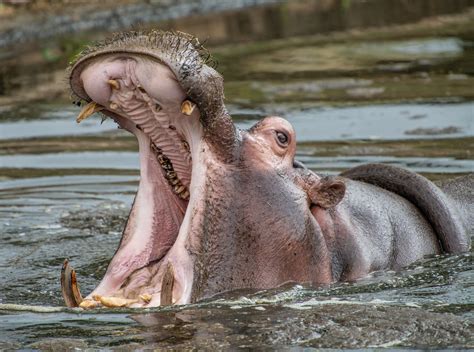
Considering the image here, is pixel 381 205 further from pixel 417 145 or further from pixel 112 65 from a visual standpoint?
pixel 417 145

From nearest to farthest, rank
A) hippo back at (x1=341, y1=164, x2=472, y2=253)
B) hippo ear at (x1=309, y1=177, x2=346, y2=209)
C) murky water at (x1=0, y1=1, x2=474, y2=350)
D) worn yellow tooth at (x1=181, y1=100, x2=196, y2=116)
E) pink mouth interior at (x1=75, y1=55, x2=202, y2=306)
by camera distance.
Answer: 1. murky water at (x1=0, y1=1, x2=474, y2=350)
2. worn yellow tooth at (x1=181, y1=100, x2=196, y2=116)
3. pink mouth interior at (x1=75, y1=55, x2=202, y2=306)
4. hippo ear at (x1=309, y1=177, x2=346, y2=209)
5. hippo back at (x1=341, y1=164, x2=472, y2=253)

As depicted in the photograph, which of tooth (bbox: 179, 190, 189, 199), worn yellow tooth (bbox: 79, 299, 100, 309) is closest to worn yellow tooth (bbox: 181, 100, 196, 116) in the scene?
tooth (bbox: 179, 190, 189, 199)

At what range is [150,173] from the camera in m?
6.35

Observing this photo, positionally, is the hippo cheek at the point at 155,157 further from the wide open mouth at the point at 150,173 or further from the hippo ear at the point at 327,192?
the hippo ear at the point at 327,192

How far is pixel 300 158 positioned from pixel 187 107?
14.3ft

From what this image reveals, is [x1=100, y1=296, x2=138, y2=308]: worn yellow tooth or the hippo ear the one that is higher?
the hippo ear

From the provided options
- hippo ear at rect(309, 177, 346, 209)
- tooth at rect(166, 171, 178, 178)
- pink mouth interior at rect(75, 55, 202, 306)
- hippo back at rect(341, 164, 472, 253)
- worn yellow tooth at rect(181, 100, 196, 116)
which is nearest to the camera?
worn yellow tooth at rect(181, 100, 196, 116)

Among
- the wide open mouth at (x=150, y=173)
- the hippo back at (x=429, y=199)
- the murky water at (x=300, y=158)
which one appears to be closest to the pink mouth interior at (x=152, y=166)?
the wide open mouth at (x=150, y=173)

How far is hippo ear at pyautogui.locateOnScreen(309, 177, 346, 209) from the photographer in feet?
21.2

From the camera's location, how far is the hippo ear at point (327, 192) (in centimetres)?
645

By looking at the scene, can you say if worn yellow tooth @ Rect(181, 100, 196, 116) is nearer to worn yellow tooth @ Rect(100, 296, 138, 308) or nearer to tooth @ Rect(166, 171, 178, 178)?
tooth @ Rect(166, 171, 178, 178)

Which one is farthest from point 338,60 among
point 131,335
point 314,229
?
point 131,335

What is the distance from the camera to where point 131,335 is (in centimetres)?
567

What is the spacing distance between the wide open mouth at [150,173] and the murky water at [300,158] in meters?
0.21
